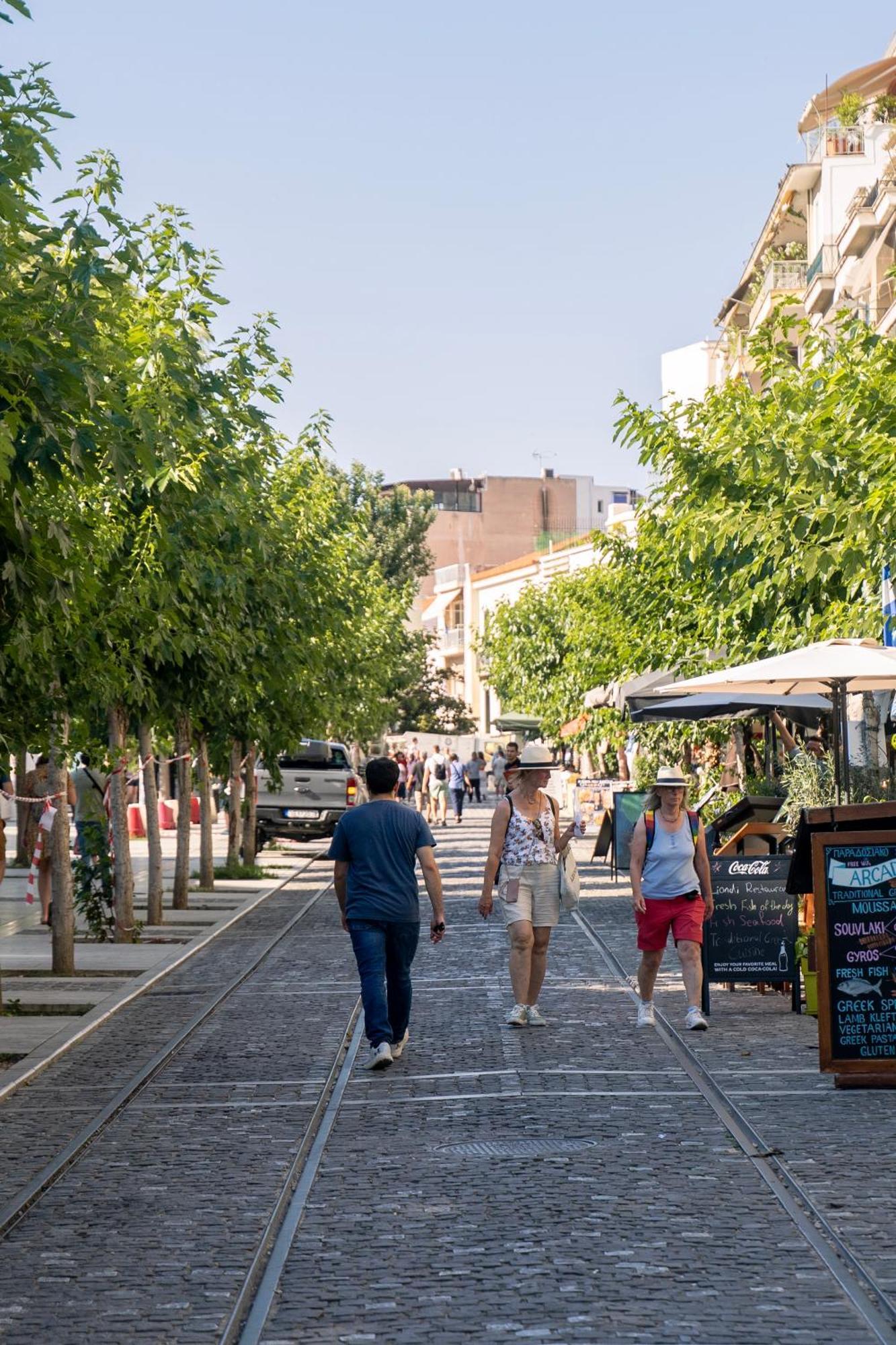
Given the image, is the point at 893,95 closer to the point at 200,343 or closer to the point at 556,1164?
the point at 200,343

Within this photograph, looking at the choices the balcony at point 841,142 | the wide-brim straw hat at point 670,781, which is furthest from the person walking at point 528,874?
the balcony at point 841,142

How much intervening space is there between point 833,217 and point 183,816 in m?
32.0

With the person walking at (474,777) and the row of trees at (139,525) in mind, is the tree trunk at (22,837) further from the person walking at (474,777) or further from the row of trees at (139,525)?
the person walking at (474,777)

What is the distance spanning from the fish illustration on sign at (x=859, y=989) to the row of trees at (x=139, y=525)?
15.5ft

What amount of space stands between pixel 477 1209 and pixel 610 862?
27.1 meters

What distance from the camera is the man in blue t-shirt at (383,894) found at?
463 inches

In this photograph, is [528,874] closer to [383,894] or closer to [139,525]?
[383,894]

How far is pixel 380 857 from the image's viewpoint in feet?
39.0

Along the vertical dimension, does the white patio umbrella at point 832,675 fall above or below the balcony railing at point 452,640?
below

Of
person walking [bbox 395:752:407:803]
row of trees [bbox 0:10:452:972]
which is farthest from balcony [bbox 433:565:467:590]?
row of trees [bbox 0:10:452:972]

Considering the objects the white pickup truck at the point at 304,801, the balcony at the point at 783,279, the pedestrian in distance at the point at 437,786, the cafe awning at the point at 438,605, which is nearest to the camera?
the white pickup truck at the point at 304,801

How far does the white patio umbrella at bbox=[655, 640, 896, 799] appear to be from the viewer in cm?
1432

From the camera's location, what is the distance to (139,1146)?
31.1 feet

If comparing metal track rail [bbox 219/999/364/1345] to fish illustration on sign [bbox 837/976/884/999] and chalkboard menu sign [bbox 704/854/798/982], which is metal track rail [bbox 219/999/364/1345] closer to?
fish illustration on sign [bbox 837/976/884/999]
